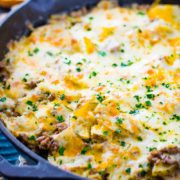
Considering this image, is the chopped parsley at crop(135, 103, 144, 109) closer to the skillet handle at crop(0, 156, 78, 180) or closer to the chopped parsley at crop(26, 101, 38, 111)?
the chopped parsley at crop(26, 101, 38, 111)

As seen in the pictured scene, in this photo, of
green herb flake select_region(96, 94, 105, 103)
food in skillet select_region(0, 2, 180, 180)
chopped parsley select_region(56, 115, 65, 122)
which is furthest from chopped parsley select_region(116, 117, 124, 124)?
chopped parsley select_region(56, 115, 65, 122)

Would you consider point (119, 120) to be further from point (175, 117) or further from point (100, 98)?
point (175, 117)

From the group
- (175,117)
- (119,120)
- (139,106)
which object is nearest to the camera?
(119,120)

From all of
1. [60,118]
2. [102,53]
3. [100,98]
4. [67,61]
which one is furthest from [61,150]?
[102,53]

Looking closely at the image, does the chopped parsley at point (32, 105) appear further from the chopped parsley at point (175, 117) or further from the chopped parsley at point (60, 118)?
the chopped parsley at point (175, 117)

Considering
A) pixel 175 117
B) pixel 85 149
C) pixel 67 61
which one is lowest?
pixel 175 117

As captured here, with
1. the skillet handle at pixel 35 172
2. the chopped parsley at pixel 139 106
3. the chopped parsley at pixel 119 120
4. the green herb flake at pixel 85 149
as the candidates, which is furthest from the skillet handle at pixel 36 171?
the chopped parsley at pixel 139 106

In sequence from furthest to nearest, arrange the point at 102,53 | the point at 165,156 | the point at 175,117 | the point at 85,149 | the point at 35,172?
the point at 102,53 < the point at 175,117 < the point at 85,149 < the point at 165,156 < the point at 35,172
